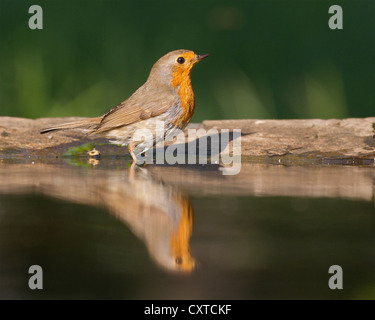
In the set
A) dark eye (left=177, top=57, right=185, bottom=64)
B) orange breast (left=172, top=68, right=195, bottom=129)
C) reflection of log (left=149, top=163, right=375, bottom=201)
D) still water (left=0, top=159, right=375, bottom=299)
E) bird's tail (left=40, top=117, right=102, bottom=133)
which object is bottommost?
still water (left=0, top=159, right=375, bottom=299)

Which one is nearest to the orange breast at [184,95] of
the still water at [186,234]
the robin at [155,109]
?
the robin at [155,109]

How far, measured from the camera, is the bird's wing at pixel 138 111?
5.22 meters

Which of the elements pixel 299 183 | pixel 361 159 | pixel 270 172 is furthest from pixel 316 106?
pixel 299 183

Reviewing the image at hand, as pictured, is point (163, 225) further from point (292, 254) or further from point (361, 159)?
point (361, 159)

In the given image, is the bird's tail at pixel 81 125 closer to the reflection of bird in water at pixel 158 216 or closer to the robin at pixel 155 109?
the robin at pixel 155 109

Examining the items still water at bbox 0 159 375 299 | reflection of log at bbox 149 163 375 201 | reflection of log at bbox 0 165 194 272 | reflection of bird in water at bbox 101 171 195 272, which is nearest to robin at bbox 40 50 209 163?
reflection of log at bbox 149 163 375 201

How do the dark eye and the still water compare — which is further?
the dark eye

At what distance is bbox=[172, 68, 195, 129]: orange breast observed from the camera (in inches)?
208

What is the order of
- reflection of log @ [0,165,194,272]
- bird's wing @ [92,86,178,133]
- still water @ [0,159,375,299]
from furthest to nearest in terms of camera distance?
1. bird's wing @ [92,86,178,133]
2. reflection of log @ [0,165,194,272]
3. still water @ [0,159,375,299]

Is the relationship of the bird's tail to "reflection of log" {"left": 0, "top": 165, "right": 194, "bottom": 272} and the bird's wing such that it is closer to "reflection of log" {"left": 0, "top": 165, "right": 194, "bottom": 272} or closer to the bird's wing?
the bird's wing

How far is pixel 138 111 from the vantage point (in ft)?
17.4

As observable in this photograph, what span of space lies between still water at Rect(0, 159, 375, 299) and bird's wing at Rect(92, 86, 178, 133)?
0.83 m

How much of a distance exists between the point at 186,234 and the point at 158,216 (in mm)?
308
